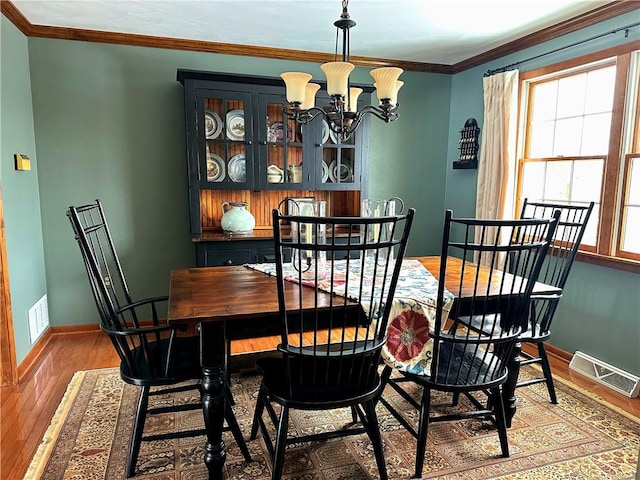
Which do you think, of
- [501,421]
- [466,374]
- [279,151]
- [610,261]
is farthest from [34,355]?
[610,261]

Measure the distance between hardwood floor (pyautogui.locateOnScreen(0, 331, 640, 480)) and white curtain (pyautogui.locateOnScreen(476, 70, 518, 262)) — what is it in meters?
1.35

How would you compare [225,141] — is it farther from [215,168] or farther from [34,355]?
[34,355]

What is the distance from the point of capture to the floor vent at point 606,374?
2.60 meters

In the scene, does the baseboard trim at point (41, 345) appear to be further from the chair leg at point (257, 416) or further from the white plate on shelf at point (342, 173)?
the white plate on shelf at point (342, 173)

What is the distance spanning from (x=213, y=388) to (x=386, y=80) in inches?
65.2

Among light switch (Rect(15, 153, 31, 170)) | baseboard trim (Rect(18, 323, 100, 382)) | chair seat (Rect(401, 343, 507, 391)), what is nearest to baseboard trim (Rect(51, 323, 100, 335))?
baseboard trim (Rect(18, 323, 100, 382))

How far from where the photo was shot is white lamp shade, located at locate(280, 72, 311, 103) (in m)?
2.13

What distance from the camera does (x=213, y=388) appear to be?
5.65ft

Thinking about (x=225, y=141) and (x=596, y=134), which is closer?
(x=596, y=134)

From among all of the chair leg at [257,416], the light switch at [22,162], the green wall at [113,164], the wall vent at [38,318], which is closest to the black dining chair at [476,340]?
the chair leg at [257,416]

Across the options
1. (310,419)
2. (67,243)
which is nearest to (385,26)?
(310,419)

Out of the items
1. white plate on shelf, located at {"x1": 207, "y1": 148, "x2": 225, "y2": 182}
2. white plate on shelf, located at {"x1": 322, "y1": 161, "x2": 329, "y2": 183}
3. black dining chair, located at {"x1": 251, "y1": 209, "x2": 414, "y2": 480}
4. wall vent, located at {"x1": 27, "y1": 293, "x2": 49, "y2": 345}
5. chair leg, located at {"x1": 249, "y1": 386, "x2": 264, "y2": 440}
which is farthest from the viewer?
white plate on shelf, located at {"x1": 322, "y1": 161, "x2": 329, "y2": 183}

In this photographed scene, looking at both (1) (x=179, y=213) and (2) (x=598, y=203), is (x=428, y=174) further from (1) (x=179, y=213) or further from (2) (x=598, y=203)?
(1) (x=179, y=213)

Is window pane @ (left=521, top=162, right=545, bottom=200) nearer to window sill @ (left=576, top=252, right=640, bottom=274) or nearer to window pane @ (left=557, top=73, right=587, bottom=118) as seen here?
window pane @ (left=557, top=73, right=587, bottom=118)
